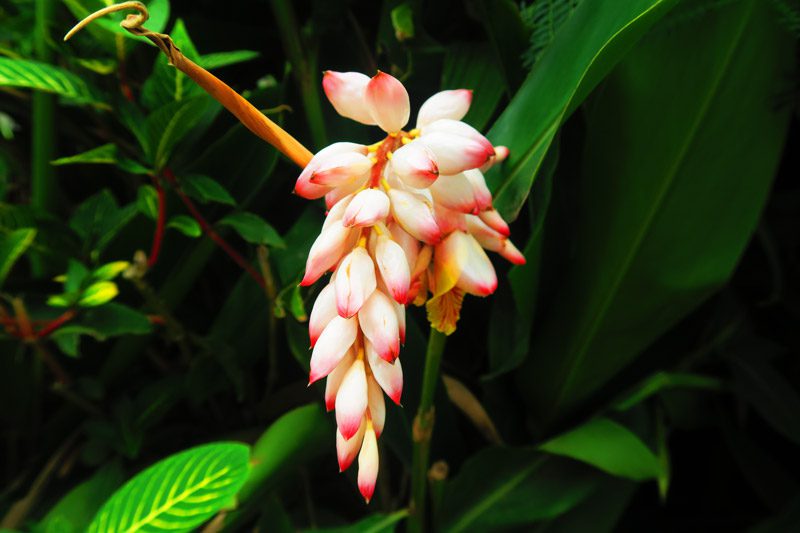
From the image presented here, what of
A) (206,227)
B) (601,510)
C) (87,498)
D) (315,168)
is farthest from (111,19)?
(601,510)

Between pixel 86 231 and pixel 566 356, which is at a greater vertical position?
pixel 86 231

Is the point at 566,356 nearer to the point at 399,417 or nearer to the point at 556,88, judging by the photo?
the point at 399,417

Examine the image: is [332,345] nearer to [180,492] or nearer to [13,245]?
[180,492]

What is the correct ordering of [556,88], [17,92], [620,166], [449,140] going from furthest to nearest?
[17,92] < [620,166] < [556,88] < [449,140]

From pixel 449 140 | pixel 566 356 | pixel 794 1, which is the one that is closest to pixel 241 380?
pixel 566 356

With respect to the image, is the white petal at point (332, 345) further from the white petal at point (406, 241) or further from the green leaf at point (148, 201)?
the green leaf at point (148, 201)

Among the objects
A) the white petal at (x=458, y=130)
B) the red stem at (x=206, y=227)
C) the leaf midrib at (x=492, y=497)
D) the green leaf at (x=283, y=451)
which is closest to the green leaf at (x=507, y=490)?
the leaf midrib at (x=492, y=497)
